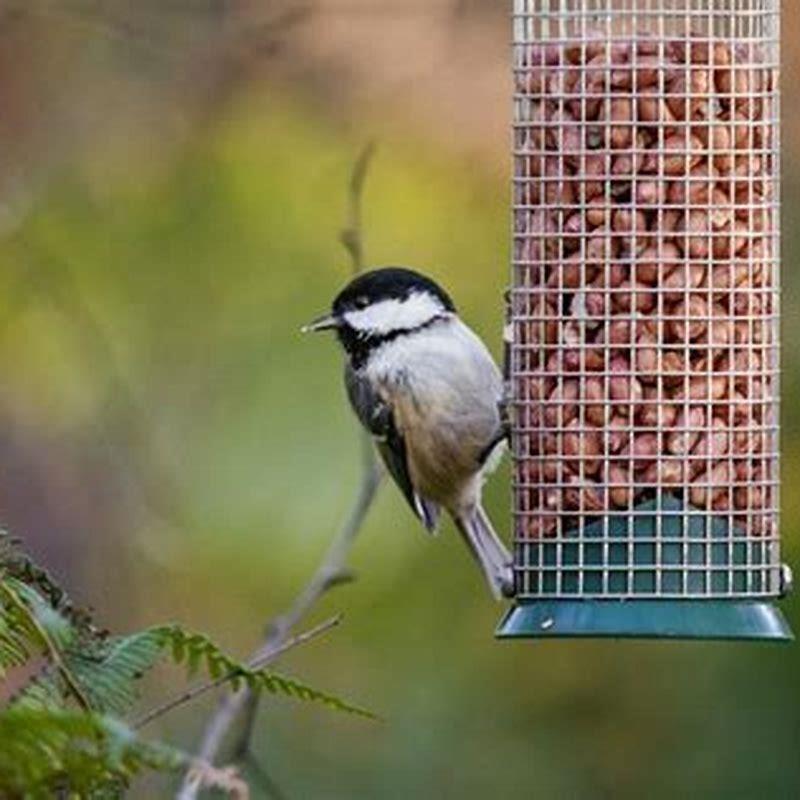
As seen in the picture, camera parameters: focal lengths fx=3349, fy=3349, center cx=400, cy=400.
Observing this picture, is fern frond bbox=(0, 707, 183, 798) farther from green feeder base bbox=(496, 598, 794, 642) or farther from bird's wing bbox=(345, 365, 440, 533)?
bird's wing bbox=(345, 365, 440, 533)

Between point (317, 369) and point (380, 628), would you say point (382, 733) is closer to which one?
point (380, 628)

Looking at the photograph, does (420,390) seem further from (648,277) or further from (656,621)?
(656,621)

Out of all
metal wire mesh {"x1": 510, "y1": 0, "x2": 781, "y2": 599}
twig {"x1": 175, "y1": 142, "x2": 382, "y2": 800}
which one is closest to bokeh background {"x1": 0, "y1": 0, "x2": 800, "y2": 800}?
twig {"x1": 175, "y1": 142, "x2": 382, "y2": 800}

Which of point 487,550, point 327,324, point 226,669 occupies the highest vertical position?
point 226,669

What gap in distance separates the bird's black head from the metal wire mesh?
90 centimetres

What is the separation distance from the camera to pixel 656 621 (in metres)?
4.91

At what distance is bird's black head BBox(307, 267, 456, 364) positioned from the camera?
605 centimetres

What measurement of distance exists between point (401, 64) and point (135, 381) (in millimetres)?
1012

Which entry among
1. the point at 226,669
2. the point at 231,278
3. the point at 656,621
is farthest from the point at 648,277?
the point at 231,278

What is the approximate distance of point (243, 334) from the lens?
800cm

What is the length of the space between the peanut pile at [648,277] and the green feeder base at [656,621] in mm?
151

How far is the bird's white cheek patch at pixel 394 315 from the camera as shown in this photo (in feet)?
19.8

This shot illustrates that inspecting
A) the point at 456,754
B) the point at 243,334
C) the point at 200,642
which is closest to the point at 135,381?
the point at 243,334

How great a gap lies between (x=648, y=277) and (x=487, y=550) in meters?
1.02
